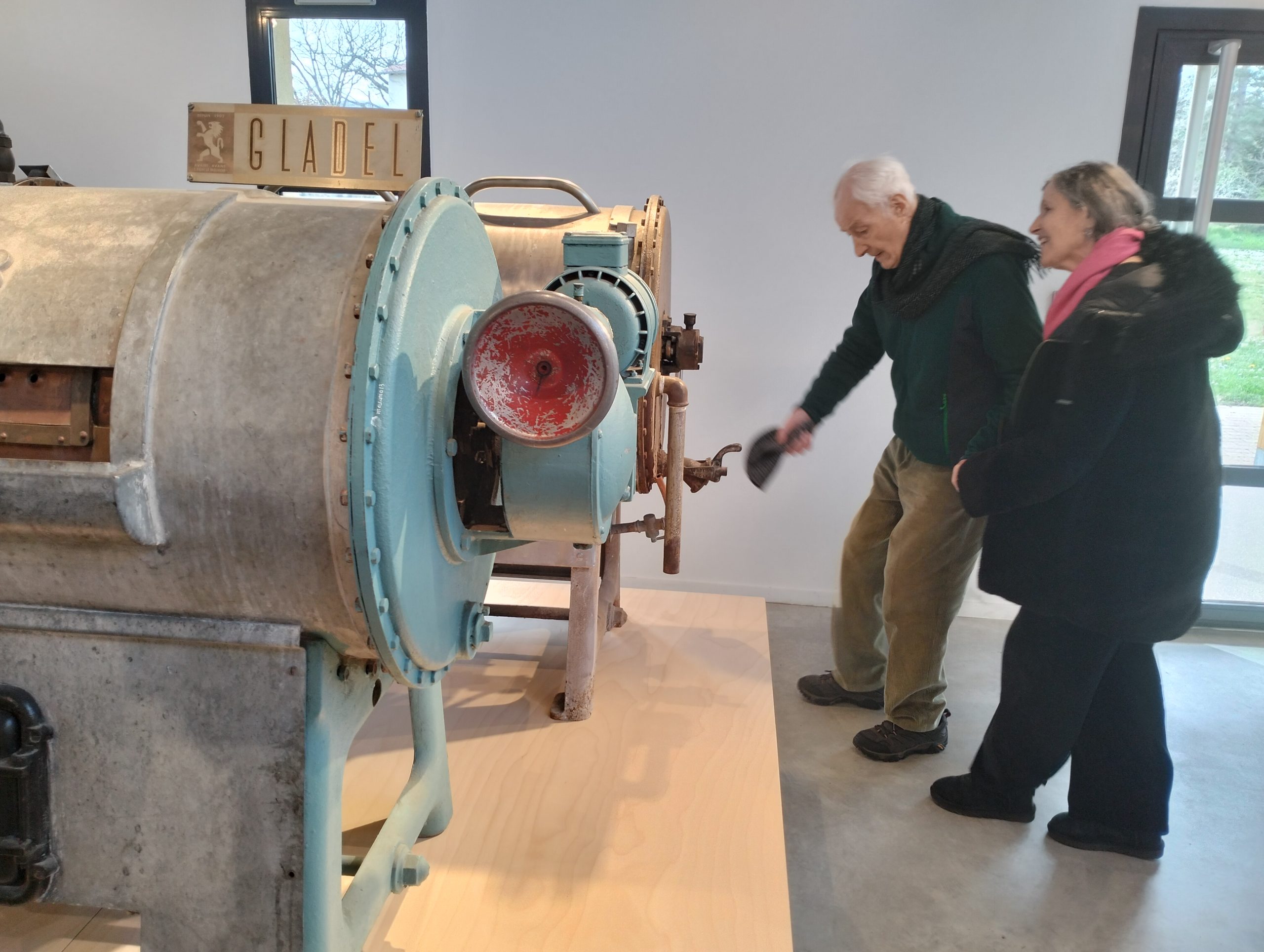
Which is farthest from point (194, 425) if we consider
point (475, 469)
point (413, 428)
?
point (475, 469)

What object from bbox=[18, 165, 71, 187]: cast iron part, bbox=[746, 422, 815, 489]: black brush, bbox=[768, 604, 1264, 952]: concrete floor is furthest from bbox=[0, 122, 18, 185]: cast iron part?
bbox=[768, 604, 1264, 952]: concrete floor

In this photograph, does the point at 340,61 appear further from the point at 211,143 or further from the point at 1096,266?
the point at 1096,266

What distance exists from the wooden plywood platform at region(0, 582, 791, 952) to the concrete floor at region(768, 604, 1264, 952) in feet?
0.97

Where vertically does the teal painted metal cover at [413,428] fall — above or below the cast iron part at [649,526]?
above

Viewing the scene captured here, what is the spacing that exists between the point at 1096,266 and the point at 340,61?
2930 millimetres

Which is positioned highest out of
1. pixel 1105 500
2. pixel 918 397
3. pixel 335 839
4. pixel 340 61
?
pixel 340 61

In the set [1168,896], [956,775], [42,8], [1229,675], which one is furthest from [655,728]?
[42,8]

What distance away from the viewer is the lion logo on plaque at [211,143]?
57.3 inches

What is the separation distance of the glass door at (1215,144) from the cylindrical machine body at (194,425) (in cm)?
290

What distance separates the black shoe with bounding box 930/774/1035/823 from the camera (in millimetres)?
2172

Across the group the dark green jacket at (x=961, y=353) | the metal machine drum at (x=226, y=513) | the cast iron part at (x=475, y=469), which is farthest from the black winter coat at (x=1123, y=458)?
the cast iron part at (x=475, y=469)

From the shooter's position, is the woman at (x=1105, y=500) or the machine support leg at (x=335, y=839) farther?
the woman at (x=1105, y=500)

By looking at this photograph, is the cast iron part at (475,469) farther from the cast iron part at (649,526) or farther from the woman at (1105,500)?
the woman at (1105,500)

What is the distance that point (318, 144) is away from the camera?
1.42m
